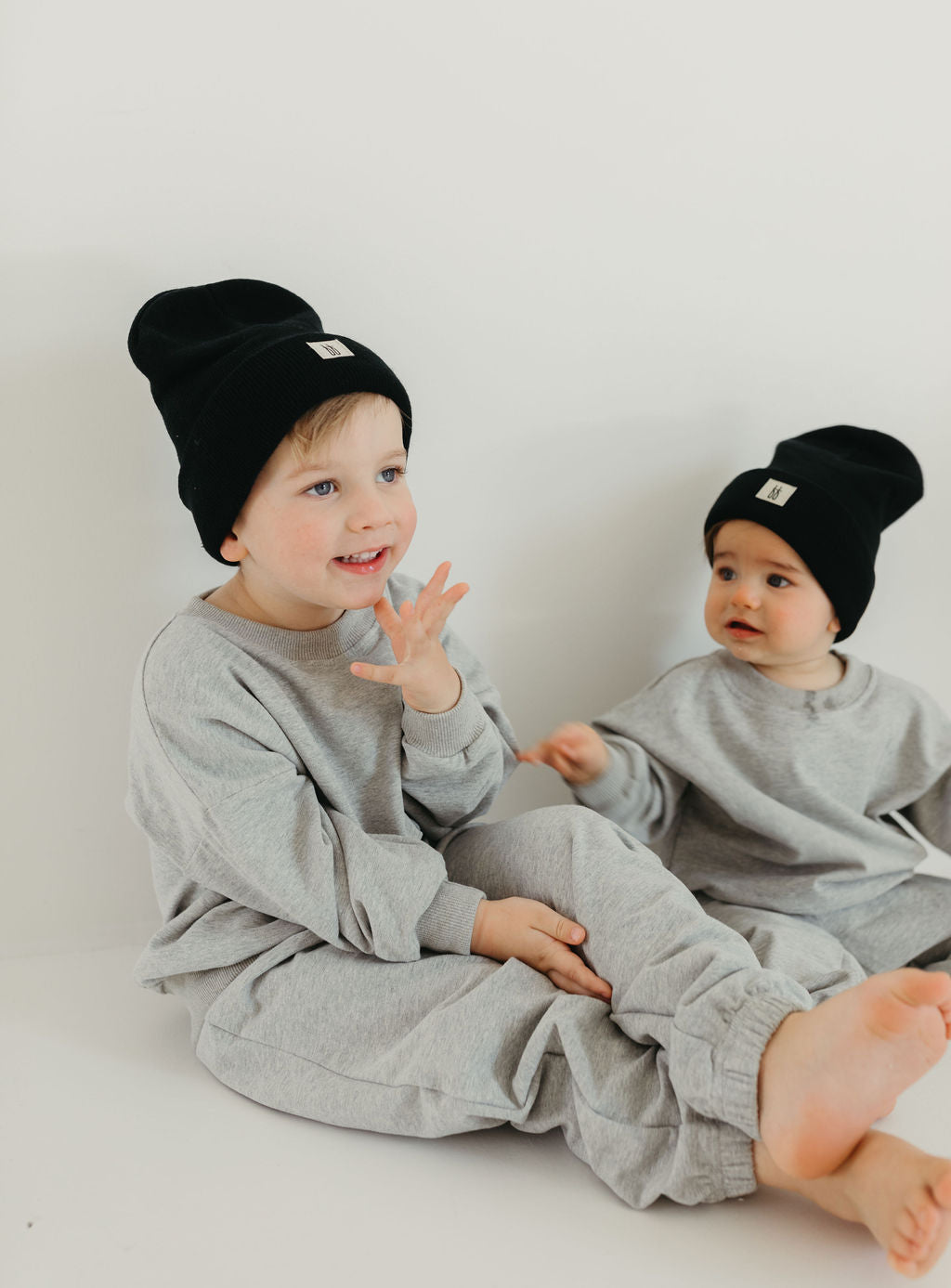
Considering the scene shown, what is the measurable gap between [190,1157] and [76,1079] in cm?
18

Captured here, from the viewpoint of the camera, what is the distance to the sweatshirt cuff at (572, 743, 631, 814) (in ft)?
4.19

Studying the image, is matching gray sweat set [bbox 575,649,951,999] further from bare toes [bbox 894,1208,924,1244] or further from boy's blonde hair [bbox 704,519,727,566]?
bare toes [bbox 894,1208,924,1244]

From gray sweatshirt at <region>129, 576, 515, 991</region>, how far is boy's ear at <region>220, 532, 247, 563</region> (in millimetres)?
56

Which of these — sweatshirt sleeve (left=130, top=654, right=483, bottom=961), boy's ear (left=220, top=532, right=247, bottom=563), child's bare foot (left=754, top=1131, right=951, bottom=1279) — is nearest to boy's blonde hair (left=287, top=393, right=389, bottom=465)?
boy's ear (left=220, top=532, right=247, bottom=563)

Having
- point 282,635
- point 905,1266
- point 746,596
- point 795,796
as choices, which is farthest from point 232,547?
point 905,1266

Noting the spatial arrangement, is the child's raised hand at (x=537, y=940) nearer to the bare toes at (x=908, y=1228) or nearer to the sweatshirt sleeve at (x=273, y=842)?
the sweatshirt sleeve at (x=273, y=842)

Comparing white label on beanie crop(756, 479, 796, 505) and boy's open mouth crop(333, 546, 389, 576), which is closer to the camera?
boy's open mouth crop(333, 546, 389, 576)

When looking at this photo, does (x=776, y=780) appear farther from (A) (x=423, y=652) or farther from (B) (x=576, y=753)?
(A) (x=423, y=652)

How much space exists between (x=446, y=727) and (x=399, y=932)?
0.19m

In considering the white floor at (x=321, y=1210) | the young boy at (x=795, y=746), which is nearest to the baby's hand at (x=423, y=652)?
the young boy at (x=795, y=746)

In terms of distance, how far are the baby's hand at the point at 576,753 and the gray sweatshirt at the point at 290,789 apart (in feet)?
0.36

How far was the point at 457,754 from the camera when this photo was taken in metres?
1.10

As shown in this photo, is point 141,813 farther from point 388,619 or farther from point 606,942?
point 606,942

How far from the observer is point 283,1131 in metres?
0.97
